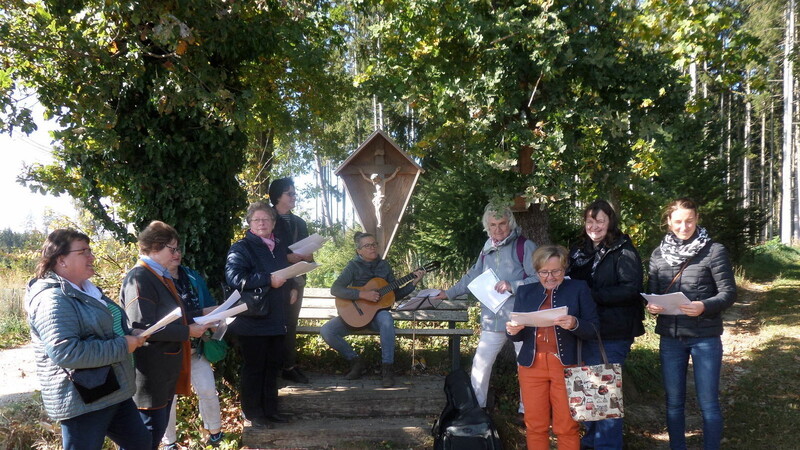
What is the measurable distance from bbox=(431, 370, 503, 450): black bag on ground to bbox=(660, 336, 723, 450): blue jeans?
4.31 feet

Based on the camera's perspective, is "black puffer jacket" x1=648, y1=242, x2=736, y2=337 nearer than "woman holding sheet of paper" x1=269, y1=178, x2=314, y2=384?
Yes

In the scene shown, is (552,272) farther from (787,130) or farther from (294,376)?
(787,130)

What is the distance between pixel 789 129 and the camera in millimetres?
23016

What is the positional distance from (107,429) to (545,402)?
8.99ft

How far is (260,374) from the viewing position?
4465 mm

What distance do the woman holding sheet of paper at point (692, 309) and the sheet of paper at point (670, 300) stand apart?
47mm

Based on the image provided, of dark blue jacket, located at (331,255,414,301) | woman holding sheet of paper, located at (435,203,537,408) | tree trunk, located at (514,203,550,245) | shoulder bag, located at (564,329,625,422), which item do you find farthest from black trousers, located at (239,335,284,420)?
tree trunk, located at (514,203,550,245)

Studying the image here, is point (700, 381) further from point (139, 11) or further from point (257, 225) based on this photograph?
point (139, 11)

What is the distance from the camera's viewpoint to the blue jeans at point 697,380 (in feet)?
12.8

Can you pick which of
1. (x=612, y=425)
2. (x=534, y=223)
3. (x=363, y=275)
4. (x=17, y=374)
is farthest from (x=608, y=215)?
(x=17, y=374)

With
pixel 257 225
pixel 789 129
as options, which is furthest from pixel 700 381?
pixel 789 129

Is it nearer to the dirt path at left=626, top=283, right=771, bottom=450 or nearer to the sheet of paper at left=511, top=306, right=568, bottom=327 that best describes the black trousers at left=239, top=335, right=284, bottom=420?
the sheet of paper at left=511, top=306, right=568, bottom=327

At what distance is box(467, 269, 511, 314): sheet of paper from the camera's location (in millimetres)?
4277

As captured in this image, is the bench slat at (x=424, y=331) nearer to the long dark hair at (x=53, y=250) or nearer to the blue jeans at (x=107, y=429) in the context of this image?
the blue jeans at (x=107, y=429)
